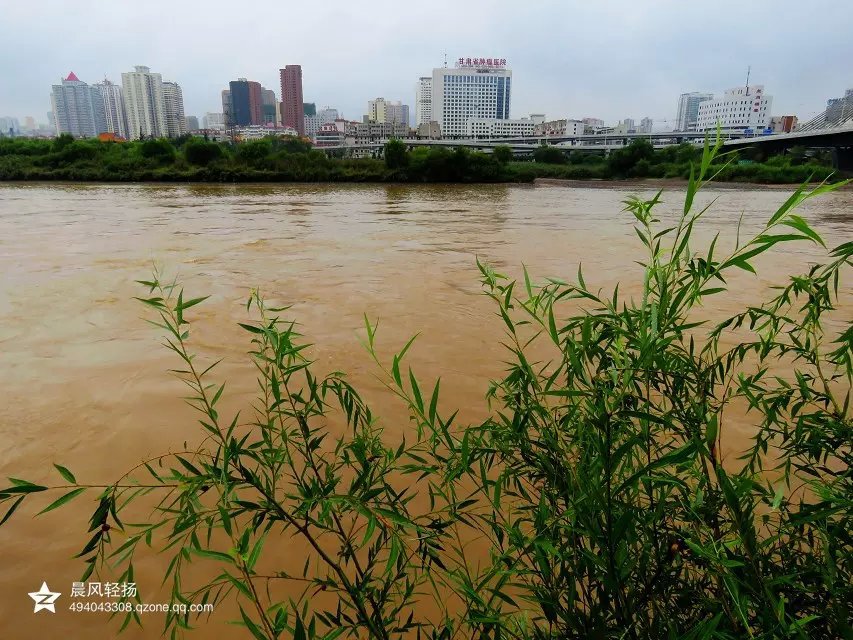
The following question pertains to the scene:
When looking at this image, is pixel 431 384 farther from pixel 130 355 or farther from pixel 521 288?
pixel 521 288

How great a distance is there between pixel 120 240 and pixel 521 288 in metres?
7.28

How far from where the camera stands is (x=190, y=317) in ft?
15.1

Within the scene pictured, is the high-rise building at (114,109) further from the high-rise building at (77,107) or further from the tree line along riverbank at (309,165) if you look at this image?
the tree line along riverbank at (309,165)

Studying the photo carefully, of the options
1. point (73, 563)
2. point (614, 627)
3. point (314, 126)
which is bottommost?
point (73, 563)

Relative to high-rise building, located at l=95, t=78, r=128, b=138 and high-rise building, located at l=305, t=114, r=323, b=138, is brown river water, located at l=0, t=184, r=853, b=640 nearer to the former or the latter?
high-rise building, located at l=95, t=78, r=128, b=138

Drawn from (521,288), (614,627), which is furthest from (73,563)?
(521,288)

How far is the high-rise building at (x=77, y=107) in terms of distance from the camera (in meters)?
116

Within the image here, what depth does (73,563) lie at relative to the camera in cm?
187

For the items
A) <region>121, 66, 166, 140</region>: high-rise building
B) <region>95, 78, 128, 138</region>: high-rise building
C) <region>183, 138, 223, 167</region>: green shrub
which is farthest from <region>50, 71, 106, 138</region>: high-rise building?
<region>183, 138, 223, 167</region>: green shrub

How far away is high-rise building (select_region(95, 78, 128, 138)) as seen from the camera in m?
111

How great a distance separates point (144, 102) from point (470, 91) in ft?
223

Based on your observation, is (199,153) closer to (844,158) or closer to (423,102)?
(844,158)

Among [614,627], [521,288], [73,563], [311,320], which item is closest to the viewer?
[614,627]

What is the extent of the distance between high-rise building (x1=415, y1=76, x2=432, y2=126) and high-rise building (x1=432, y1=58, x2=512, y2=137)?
28.3ft
